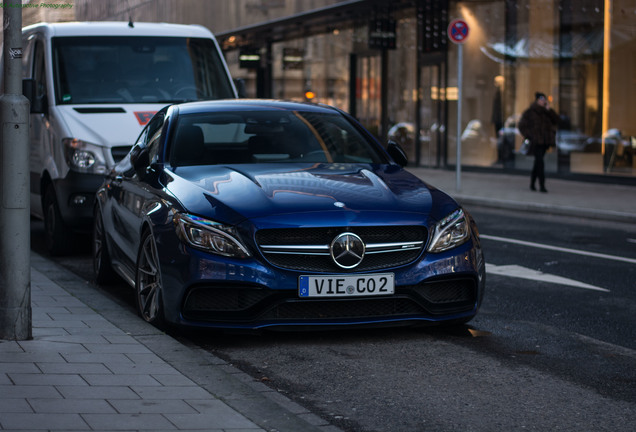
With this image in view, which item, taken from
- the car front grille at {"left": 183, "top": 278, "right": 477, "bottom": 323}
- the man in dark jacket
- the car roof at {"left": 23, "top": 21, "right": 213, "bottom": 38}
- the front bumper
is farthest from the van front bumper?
the man in dark jacket

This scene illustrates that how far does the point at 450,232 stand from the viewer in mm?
6453

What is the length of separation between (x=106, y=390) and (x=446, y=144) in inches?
919

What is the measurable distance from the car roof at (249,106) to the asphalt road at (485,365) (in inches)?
58.8

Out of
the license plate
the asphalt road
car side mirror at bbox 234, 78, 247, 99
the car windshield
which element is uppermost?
car side mirror at bbox 234, 78, 247, 99

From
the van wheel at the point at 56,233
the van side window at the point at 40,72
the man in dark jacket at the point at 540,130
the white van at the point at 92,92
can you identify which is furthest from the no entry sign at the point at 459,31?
the van wheel at the point at 56,233

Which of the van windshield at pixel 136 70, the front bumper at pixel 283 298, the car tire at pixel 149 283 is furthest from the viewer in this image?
the van windshield at pixel 136 70

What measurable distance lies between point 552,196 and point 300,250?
42.8 ft

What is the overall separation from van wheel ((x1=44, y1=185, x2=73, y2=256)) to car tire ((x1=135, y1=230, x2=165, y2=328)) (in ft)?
12.3

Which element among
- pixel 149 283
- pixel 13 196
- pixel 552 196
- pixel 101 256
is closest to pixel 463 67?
pixel 552 196

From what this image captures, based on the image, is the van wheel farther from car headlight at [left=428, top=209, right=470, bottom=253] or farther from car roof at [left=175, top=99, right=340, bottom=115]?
car headlight at [left=428, top=209, right=470, bottom=253]

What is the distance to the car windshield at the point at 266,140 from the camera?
747 cm

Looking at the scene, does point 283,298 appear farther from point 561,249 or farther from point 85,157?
point 561,249

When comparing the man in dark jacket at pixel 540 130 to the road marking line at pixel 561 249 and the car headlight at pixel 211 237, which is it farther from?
the car headlight at pixel 211 237

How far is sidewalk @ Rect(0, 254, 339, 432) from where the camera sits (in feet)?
14.5
